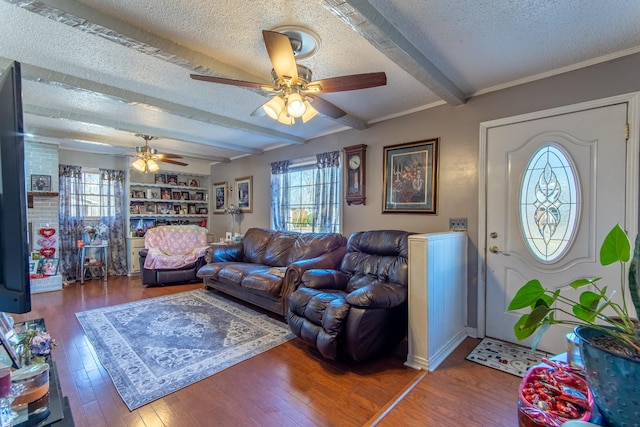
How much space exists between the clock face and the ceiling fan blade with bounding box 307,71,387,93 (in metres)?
1.82

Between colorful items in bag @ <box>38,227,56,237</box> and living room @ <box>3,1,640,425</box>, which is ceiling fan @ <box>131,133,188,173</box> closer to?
living room @ <box>3,1,640,425</box>

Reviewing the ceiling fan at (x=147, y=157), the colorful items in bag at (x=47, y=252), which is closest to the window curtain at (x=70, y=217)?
the colorful items in bag at (x=47, y=252)

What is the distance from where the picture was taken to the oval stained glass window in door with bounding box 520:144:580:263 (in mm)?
2393

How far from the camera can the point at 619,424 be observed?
2.02ft

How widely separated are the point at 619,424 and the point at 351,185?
3.40m

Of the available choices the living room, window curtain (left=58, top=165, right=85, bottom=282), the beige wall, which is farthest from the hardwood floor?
window curtain (left=58, top=165, right=85, bottom=282)

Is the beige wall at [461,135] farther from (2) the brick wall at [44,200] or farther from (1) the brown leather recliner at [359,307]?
(2) the brick wall at [44,200]

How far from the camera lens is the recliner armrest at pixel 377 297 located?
7.21ft

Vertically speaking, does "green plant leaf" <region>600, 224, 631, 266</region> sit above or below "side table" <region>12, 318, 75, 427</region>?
above

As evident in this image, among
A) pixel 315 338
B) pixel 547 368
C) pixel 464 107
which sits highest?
pixel 464 107

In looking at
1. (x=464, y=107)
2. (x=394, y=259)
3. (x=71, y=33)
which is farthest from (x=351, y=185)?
(x=71, y=33)

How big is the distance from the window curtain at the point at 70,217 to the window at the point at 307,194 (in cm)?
357

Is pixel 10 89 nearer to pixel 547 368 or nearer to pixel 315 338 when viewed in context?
pixel 547 368

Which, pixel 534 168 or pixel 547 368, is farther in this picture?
pixel 534 168
